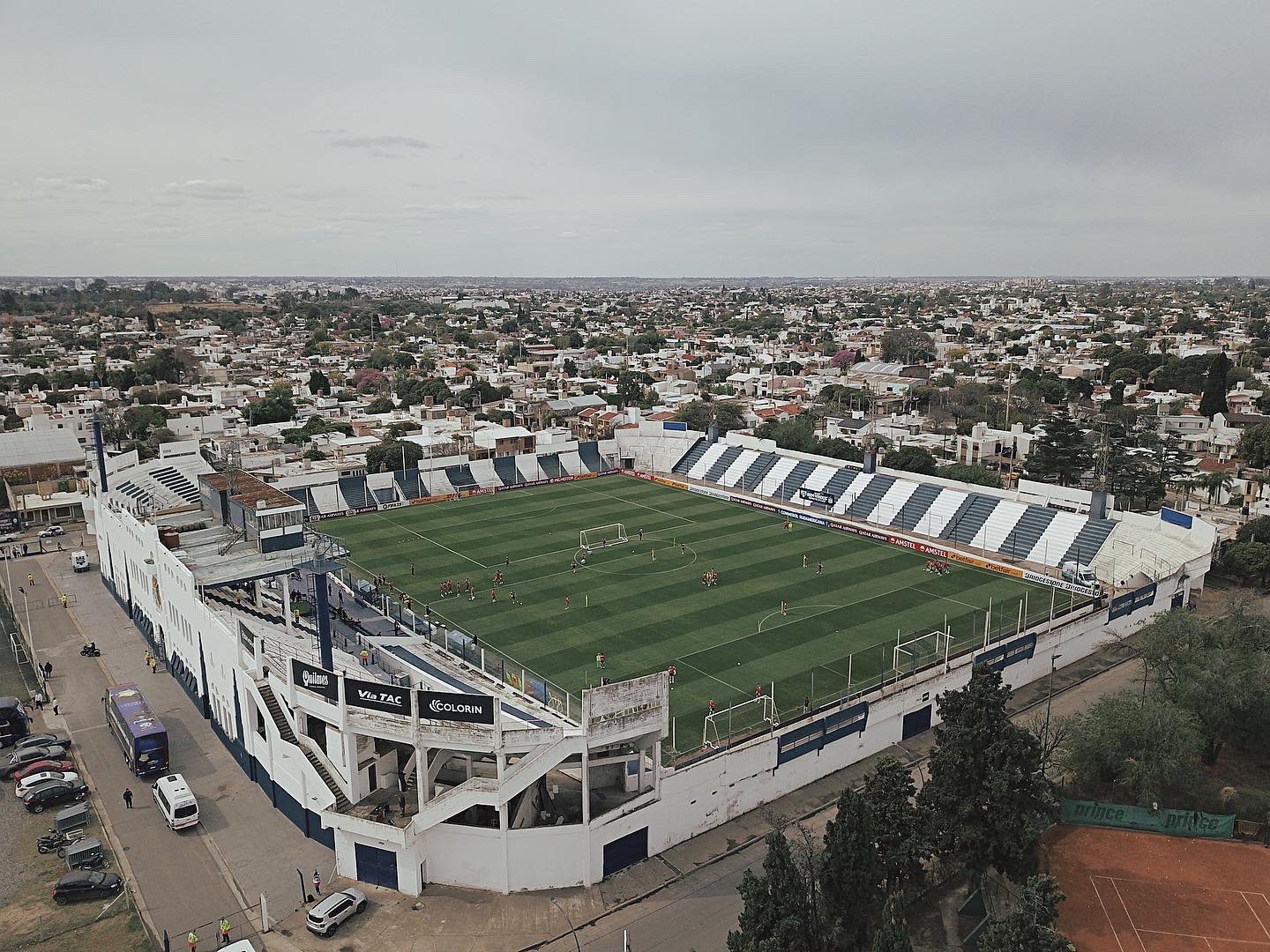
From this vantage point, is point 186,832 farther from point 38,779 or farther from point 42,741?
point 42,741

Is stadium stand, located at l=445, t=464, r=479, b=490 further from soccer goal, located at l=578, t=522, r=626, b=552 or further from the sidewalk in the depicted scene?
the sidewalk

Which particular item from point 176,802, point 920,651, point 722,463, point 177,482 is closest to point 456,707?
point 176,802

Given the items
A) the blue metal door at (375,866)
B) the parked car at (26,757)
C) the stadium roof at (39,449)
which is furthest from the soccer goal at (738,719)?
the stadium roof at (39,449)

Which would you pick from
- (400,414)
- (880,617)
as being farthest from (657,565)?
(400,414)

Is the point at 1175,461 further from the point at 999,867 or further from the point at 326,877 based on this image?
the point at 326,877

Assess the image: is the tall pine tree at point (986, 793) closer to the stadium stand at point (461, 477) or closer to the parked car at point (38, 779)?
the parked car at point (38, 779)

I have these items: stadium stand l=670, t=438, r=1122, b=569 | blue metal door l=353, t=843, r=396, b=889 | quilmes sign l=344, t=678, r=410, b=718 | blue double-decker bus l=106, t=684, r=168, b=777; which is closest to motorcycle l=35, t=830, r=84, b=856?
blue double-decker bus l=106, t=684, r=168, b=777
